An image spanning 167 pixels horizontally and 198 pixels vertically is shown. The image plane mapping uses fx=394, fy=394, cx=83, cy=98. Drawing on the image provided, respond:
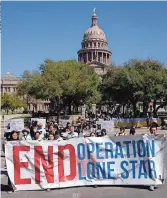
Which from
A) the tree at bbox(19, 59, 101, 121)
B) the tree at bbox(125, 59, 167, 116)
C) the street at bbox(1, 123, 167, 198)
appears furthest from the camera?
the tree at bbox(19, 59, 101, 121)

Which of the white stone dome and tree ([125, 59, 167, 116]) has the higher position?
the white stone dome

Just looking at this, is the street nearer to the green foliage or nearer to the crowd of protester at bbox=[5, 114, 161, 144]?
the crowd of protester at bbox=[5, 114, 161, 144]

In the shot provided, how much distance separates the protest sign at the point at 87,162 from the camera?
28.6 ft

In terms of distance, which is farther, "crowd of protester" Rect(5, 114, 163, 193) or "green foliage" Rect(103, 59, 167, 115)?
"green foliage" Rect(103, 59, 167, 115)

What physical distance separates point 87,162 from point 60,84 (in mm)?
36998

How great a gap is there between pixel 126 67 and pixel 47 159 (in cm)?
3731

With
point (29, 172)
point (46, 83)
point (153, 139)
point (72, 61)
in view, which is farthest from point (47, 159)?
point (72, 61)

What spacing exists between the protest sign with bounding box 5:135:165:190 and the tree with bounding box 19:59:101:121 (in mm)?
34708

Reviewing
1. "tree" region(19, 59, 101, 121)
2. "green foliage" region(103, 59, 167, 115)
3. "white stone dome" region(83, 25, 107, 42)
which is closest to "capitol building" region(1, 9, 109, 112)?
"white stone dome" region(83, 25, 107, 42)

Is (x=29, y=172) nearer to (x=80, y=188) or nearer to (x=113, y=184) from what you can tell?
(x=80, y=188)

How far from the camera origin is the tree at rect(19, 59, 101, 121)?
44094 millimetres

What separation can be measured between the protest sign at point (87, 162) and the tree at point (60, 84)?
3471cm

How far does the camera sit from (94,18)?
5507 inches

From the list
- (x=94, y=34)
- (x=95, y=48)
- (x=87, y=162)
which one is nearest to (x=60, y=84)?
(x=87, y=162)
